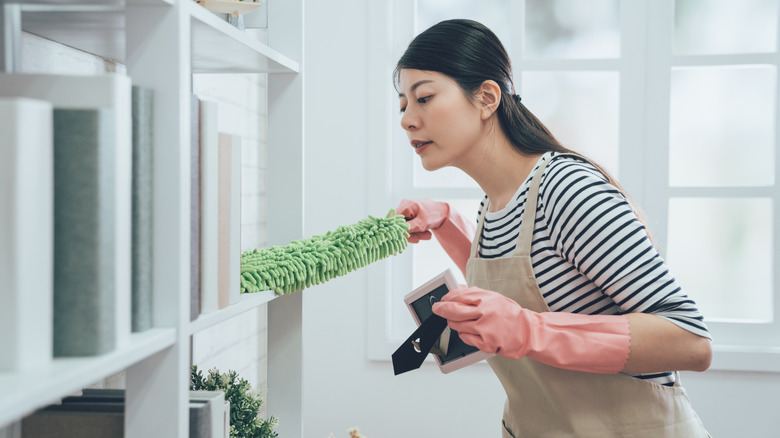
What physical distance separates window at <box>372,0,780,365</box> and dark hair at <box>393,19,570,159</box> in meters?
0.85

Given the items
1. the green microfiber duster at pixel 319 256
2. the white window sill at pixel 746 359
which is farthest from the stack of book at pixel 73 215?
the white window sill at pixel 746 359

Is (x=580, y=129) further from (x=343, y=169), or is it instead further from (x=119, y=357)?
(x=119, y=357)

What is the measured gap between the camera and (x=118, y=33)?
80cm

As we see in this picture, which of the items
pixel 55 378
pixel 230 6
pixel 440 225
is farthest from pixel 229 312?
pixel 440 225

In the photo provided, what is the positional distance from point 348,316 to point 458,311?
117 centimetres

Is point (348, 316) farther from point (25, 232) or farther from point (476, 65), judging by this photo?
point (25, 232)

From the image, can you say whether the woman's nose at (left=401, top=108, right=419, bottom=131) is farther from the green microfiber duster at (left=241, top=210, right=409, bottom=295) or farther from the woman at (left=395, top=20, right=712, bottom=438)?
the green microfiber duster at (left=241, top=210, right=409, bottom=295)

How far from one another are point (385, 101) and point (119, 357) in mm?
1681

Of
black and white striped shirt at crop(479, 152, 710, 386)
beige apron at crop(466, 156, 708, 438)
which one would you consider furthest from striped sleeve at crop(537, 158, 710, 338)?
beige apron at crop(466, 156, 708, 438)

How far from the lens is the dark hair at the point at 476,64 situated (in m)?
1.26

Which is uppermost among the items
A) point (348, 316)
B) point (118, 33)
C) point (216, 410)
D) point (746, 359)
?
point (118, 33)

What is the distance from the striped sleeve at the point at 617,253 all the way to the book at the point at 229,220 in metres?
0.57

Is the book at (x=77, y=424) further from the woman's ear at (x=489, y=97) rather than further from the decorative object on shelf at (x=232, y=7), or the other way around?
the woman's ear at (x=489, y=97)

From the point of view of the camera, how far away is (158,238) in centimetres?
66
